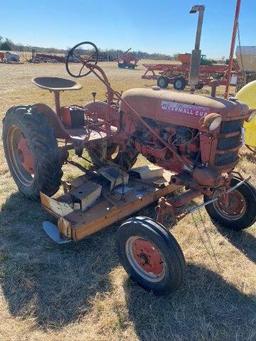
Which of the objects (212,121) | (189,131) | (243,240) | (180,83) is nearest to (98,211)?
(189,131)

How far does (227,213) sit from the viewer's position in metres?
3.81

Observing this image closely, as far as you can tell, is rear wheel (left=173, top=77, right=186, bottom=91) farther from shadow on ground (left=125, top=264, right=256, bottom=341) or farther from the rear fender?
shadow on ground (left=125, top=264, right=256, bottom=341)

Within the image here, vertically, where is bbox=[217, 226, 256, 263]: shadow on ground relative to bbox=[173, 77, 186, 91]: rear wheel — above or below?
above

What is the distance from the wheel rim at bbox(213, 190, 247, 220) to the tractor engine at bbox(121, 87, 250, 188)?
485mm

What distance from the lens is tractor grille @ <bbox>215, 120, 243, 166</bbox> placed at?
3088 millimetres

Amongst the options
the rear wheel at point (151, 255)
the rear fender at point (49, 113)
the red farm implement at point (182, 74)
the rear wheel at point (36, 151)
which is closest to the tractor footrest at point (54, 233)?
the rear wheel at point (36, 151)

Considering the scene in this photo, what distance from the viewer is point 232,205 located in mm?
3758

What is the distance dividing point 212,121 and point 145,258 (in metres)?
1.18

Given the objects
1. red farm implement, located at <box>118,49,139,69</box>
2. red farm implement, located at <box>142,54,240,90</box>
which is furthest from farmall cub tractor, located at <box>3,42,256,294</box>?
red farm implement, located at <box>118,49,139,69</box>

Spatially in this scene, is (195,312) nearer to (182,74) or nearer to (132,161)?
(132,161)

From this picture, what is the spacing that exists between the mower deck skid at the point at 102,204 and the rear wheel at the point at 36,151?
236 mm

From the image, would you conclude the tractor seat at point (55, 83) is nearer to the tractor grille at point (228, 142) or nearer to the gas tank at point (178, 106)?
the gas tank at point (178, 106)

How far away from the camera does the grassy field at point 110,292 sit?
8.37 feet

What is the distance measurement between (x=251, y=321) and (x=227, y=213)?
1320 millimetres
